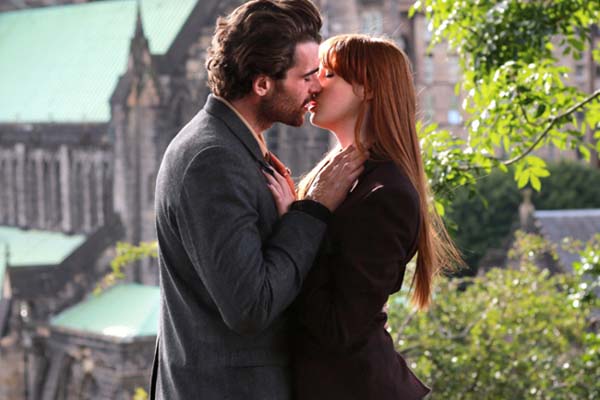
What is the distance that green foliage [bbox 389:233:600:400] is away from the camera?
10555 mm

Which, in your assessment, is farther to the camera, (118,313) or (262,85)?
(118,313)

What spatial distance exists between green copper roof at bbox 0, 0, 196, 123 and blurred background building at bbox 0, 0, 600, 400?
49 millimetres

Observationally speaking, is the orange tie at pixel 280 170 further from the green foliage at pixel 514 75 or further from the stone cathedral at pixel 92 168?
the stone cathedral at pixel 92 168

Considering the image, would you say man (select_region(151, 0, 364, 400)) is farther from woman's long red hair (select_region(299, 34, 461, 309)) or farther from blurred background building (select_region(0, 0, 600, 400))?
blurred background building (select_region(0, 0, 600, 400))

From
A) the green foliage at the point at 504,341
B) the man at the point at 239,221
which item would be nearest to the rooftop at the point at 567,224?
the green foliage at the point at 504,341

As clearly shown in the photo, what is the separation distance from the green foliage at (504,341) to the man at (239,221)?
5.22 meters

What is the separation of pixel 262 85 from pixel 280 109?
129 millimetres

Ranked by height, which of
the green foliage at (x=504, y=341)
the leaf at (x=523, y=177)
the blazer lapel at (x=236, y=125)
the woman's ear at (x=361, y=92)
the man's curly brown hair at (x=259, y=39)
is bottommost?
the green foliage at (x=504, y=341)

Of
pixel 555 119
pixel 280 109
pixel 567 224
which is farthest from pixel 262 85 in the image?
pixel 567 224

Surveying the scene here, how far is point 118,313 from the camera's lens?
29.3m

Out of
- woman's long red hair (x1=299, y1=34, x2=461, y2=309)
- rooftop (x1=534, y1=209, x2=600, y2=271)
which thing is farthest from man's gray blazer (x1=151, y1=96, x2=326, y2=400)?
rooftop (x1=534, y1=209, x2=600, y2=271)

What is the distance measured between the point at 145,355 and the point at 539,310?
16.3m

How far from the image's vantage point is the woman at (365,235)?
13.7ft

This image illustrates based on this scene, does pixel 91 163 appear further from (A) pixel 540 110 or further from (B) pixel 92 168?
(A) pixel 540 110
